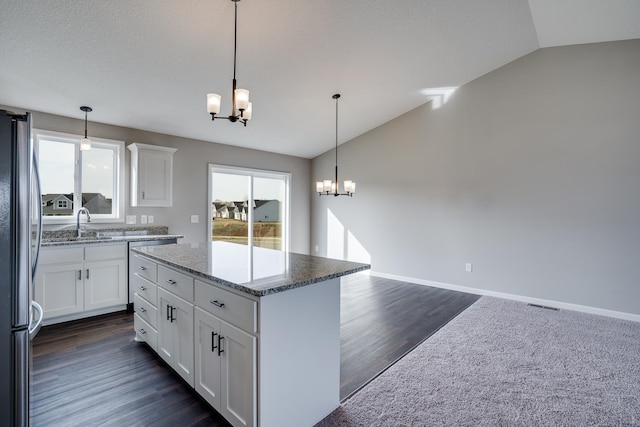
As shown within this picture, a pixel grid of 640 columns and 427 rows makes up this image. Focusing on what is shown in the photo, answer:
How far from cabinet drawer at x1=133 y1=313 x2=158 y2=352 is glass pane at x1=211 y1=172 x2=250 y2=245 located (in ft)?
8.53

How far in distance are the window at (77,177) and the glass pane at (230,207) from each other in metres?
1.47

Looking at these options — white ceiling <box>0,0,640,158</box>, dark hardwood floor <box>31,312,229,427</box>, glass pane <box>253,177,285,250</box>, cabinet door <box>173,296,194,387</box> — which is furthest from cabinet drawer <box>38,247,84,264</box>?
glass pane <box>253,177,285,250</box>

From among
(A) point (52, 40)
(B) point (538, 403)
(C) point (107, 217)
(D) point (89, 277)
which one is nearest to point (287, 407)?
(B) point (538, 403)

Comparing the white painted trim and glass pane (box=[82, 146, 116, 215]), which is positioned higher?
glass pane (box=[82, 146, 116, 215])

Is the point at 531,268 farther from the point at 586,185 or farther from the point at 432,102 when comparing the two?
the point at 432,102

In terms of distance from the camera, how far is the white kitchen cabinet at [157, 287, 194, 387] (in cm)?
202

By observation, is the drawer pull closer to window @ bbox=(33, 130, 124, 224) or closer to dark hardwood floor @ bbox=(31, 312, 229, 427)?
dark hardwood floor @ bbox=(31, 312, 229, 427)

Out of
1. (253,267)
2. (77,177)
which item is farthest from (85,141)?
(253,267)

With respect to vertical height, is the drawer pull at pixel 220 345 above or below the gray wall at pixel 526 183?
below

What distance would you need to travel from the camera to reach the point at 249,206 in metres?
5.93

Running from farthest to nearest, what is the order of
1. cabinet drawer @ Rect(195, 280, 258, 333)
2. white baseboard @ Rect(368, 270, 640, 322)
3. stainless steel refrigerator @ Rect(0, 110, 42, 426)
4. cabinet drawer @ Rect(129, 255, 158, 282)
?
white baseboard @ Rect(368, 270, 640, 322) → cabinet drawer @ Rect(129, 255, 158, 282) → cabinet drawer @ Rect(195, 280, 258, 333) → stainless steel refrigerator @ Rect(0, 110, 42, 426)

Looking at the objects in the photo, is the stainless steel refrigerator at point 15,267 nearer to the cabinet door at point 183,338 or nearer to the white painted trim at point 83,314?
the cabinet door at point 183,338

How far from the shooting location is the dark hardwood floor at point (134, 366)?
186cm

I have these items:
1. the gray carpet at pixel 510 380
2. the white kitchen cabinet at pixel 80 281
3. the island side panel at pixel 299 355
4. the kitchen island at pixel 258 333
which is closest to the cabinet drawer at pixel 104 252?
the white kitchen cabinet at pixel 80 281
